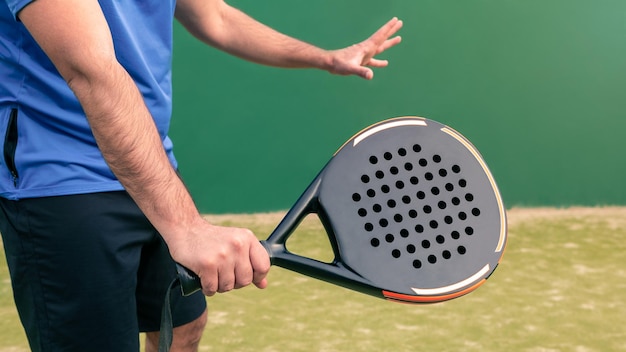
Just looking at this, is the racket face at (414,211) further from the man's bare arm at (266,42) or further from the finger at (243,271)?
the man's bare arm at (266,42)

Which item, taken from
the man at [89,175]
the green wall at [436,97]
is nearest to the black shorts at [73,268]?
the man at [89,175]

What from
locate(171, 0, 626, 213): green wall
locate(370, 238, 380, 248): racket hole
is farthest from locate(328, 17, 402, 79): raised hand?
locate(171, 0, 626, 213): green wall

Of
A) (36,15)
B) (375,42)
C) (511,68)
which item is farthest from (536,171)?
(36,15)

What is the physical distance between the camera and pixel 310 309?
8.13ft

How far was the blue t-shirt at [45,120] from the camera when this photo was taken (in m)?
1.07

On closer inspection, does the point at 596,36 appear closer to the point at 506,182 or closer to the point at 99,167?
the point at 506,182

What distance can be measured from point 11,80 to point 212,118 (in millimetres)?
2421

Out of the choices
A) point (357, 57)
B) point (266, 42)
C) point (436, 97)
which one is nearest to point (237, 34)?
point (266, 42)

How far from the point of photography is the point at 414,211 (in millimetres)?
1012

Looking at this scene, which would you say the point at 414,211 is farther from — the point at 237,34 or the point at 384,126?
the point at 237,34

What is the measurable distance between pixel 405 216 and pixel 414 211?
0.01m

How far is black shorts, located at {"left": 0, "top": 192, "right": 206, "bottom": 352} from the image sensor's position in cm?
112

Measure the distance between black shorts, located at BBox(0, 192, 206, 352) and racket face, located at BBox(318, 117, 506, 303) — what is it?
12.9 inches

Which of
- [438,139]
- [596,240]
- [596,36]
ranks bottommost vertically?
[596,240]
